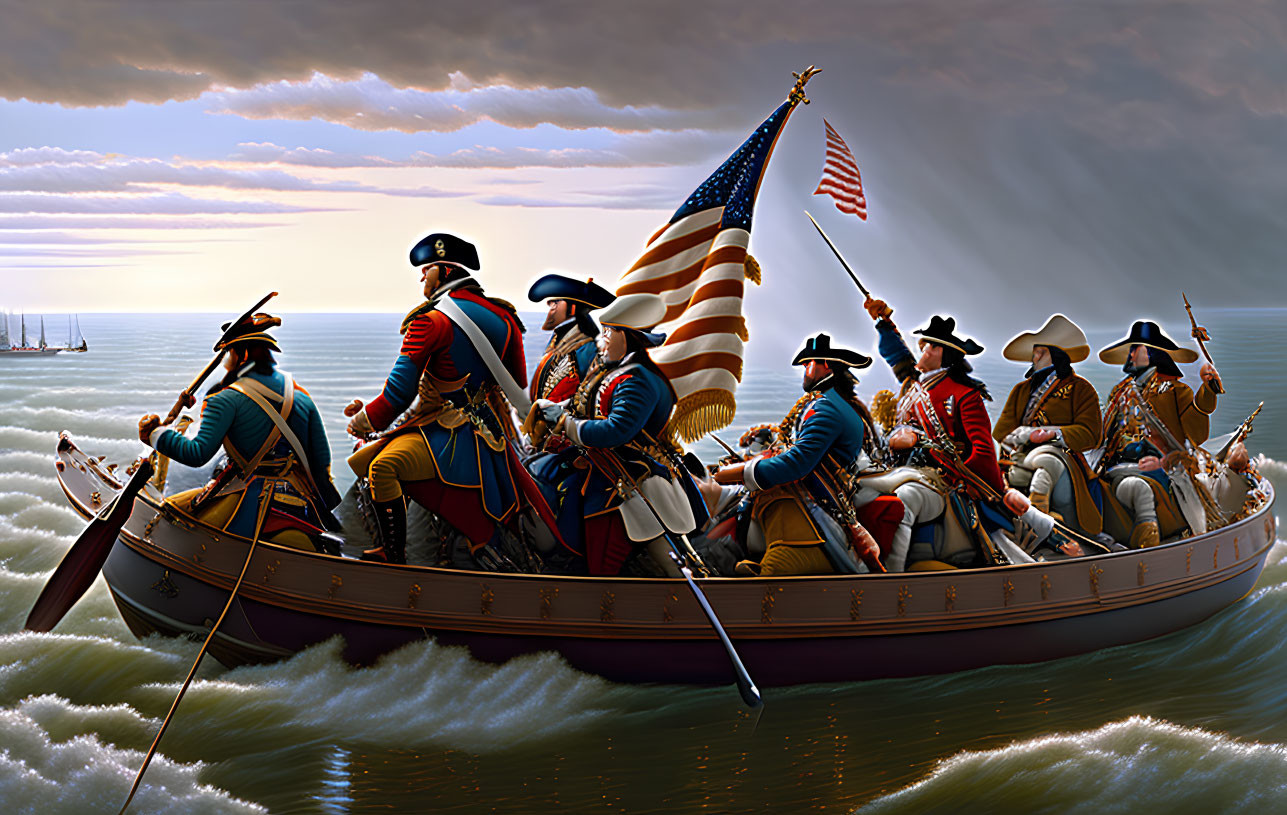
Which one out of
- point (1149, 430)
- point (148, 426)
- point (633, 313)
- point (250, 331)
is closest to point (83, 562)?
point (148, 426)

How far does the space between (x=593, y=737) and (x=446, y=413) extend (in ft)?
5.55

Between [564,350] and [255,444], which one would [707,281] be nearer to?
[564,350]

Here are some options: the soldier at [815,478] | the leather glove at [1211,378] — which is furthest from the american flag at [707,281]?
the leather glove at [1211,378]

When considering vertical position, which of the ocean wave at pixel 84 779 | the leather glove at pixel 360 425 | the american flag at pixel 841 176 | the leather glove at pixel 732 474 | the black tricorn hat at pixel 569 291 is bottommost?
the ocean wave at pixel 84 779

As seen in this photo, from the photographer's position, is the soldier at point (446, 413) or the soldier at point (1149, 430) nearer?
the soldier at point (446, 413)

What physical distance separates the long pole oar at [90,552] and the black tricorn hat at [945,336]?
11.5ft

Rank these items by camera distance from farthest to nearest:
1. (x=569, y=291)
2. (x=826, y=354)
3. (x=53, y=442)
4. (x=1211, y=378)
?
(x=53, y=442), (x=1211, y=378), (x=569, y=291), (x=826, y=354)

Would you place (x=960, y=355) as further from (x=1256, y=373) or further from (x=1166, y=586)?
(x=1256, y=373)

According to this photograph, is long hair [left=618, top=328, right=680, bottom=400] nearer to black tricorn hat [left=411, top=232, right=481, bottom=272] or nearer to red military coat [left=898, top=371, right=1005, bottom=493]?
black tricorn hat [left=411, top=232, right=481, bottom=272]

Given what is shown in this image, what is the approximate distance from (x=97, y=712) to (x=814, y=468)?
3628mm

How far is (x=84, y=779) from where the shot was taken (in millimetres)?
4020

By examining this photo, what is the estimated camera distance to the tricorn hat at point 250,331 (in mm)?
4656

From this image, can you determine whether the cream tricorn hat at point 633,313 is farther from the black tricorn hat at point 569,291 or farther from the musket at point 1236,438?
the musket at point 1236,438

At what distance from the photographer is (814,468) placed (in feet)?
16.4
